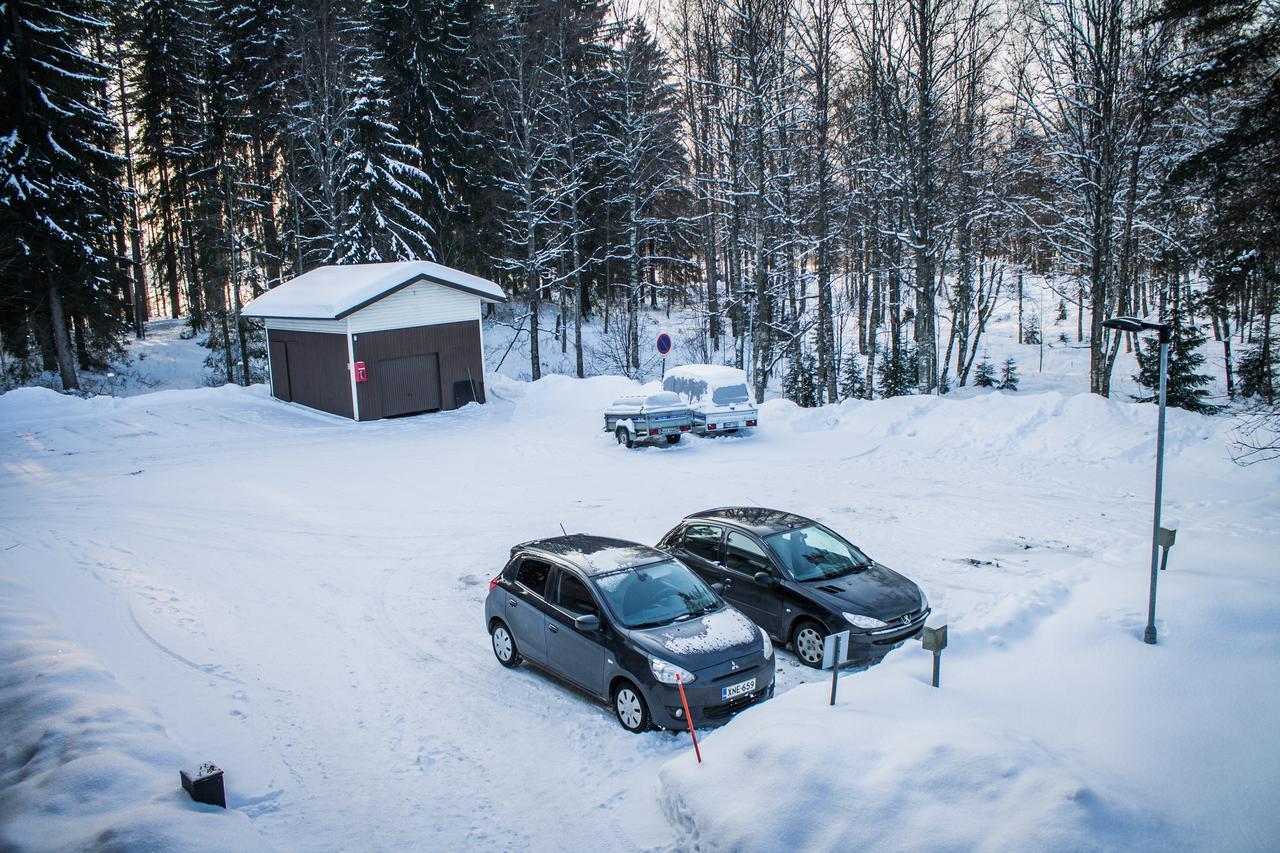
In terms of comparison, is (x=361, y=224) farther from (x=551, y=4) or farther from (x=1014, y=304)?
(x=1014, y=304)

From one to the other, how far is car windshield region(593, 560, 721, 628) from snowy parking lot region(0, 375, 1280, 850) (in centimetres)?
110

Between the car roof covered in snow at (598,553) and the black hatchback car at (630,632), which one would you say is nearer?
the black hatchback car at (630,632)

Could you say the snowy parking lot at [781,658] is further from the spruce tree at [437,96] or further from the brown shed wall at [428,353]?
the spruce tree at [437,96]

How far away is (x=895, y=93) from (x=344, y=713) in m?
23.0

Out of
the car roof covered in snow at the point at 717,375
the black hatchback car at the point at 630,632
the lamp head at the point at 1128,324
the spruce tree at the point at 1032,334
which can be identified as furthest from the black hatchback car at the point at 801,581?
the spruce tree at the point at 1032,334

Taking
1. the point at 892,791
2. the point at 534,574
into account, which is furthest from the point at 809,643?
the point at 892,791

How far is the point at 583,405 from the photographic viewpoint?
27.4 m

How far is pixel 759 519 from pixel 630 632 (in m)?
3.31

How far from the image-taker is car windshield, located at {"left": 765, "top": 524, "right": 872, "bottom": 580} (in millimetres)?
9891

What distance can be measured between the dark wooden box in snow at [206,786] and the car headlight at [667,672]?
363cm

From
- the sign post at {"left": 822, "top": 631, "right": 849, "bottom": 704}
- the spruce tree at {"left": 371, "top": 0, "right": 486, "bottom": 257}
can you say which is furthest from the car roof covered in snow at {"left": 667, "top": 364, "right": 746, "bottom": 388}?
the spruce tree at {"left": 371, "top": 0, "right": 486, "bottom": 257}

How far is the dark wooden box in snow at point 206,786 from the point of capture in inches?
238

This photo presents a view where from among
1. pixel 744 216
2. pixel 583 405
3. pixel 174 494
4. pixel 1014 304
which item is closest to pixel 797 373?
pixel 744 216

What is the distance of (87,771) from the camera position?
6.10 meters
